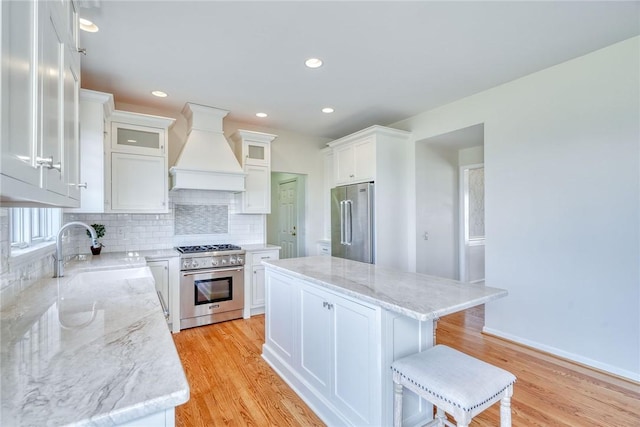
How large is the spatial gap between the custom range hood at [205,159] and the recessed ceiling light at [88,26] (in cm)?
145

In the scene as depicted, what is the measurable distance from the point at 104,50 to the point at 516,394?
4212 millimetres

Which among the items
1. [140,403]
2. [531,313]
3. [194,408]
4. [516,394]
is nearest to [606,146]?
[531,313]

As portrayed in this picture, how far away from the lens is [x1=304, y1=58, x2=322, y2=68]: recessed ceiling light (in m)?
2.69

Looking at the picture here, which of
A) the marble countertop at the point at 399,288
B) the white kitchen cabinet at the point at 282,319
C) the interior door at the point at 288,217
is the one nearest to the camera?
the marble countertop at the point at 399,288

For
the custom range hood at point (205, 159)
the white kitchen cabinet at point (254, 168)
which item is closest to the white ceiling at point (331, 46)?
the custom range hood at point (205, 159)

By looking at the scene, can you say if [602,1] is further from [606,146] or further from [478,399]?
[478,399]

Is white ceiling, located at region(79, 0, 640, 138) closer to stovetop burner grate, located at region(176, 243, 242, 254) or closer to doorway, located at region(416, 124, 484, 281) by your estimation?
doorway, located at region(416, 124, 484, 281)

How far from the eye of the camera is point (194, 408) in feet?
6.93

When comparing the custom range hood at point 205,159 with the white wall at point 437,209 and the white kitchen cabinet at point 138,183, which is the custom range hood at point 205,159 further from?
the white wall at point 437,209

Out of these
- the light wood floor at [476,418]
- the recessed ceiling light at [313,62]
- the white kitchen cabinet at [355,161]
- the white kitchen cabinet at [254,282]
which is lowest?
the light wood floor at [476,418]

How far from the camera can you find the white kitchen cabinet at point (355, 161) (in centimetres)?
411

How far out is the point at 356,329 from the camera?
68.7 inches

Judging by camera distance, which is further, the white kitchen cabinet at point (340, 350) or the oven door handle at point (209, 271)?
the oven door handle at point (209, 271)

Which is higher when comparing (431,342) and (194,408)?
(431,342)
